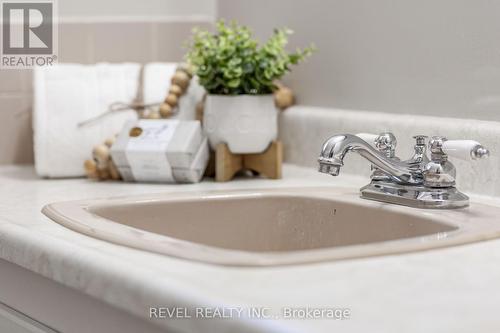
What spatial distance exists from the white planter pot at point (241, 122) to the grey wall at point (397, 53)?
18cm

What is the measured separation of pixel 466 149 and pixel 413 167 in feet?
0.33

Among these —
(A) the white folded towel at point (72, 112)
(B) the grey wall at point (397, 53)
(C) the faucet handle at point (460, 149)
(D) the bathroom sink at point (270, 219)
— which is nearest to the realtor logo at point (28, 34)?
(A) the white folded towel at point (72, 112)

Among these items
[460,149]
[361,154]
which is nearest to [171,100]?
[361,154]

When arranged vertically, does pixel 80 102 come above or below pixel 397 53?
below

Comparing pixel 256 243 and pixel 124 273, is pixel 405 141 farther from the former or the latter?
pixel 124 273

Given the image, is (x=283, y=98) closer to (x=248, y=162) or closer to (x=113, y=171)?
(x=248, y=162)

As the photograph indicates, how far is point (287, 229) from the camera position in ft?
4.76

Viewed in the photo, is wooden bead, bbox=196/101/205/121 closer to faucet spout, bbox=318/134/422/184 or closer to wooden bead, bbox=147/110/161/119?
wooden bead, bbox=147/110/161/119

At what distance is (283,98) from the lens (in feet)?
5.98

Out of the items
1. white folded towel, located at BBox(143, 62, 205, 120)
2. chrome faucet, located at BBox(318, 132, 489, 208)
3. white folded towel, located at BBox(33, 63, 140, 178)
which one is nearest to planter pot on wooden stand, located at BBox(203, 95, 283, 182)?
white folded towel, located at BBox(143, 62, 205, 120)

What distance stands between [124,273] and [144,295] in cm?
5

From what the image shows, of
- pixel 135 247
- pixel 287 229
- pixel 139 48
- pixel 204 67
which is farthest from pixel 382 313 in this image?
pixel 139 48

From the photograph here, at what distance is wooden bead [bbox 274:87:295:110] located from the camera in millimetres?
1816

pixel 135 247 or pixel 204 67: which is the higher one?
pixel 204 67
